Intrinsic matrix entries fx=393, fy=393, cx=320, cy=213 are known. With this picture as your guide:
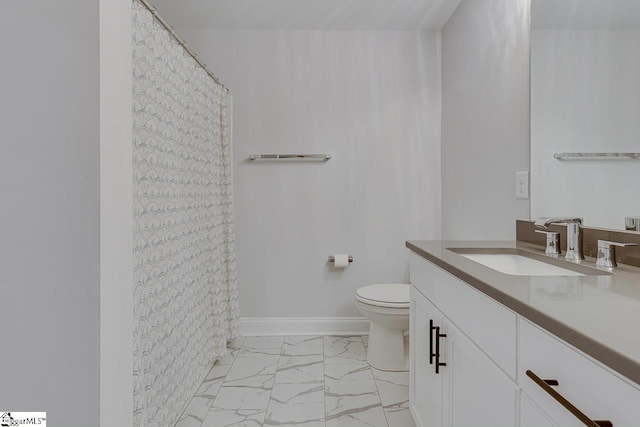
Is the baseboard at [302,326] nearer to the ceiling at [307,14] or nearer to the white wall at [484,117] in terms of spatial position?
the white wall at [484,117]

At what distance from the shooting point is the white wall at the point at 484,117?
6.14ft

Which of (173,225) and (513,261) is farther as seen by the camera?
(173,225)

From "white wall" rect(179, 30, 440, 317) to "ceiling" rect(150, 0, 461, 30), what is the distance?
0.27 ft

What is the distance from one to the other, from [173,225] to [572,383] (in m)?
1.55

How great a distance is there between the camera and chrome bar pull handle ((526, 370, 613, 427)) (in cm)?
55

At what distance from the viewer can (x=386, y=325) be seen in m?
2.34

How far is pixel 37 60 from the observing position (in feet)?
3.10

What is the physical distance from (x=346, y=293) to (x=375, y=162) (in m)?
1.02

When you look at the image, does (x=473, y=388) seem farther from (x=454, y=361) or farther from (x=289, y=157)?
(x=289, y=157)

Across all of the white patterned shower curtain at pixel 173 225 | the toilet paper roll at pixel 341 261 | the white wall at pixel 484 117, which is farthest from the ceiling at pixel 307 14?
the toilet paper roll at pixel 341 261

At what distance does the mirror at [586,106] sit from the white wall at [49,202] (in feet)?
5.04

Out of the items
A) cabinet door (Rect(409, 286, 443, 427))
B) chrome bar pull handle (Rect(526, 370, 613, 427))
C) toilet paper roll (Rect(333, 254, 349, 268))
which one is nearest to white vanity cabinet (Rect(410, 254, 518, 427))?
cabinet door (Rect(409, 286, 443, 427))

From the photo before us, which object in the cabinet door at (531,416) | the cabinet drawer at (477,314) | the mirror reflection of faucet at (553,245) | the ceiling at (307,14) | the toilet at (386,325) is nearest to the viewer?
the cabinet door at (531,416)

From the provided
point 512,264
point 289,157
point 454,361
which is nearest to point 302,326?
point 289,157
